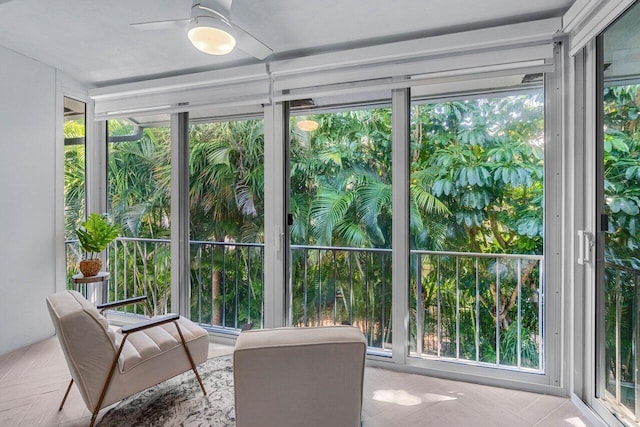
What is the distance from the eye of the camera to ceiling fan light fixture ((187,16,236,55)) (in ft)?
5.74

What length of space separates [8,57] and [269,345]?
11.3ft

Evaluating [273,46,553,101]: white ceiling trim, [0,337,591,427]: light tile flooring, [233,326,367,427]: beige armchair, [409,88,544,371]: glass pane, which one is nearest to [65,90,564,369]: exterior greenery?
[409,88,544,371]: glass pane

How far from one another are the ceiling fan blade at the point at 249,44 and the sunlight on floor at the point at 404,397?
2437mm

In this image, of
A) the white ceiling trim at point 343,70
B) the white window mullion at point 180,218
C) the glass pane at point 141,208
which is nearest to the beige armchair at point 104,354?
the white window mullion at point 180,218

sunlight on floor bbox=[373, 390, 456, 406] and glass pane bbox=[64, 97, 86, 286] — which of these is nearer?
sunlight on floor bbox=[373, 390, 456, 406]

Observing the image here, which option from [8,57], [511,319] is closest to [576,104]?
[511,319]

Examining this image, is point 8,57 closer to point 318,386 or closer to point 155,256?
point 155,256

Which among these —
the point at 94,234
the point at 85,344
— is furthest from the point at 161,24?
the point at 94,234

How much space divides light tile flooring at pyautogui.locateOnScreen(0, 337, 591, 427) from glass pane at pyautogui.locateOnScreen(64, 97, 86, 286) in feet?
3.90

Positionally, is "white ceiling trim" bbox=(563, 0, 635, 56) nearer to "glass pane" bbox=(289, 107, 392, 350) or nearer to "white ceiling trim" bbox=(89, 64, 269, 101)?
"glass pane" bbox=(289, 107, 392, 350)

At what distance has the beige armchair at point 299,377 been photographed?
1381 millimetres

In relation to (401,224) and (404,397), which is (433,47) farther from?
(404,397)

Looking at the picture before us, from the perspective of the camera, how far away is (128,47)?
2.81 metres

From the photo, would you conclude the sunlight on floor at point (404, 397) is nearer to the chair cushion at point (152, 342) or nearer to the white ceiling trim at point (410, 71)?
the chair cushion at point (152, 342)
